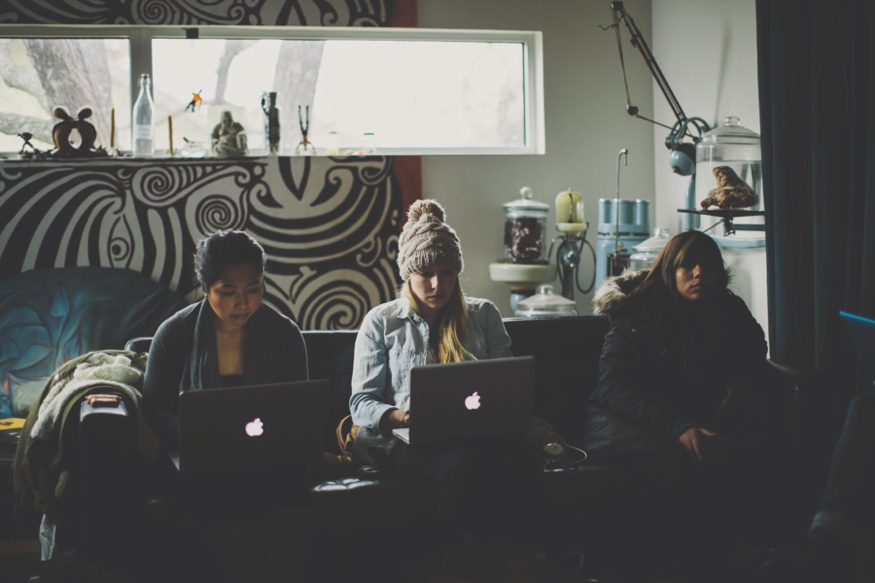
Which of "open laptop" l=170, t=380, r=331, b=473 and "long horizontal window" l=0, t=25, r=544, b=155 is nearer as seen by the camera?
"open laptop" l=170, t=380, r=331, b=473

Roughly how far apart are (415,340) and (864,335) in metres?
1.19

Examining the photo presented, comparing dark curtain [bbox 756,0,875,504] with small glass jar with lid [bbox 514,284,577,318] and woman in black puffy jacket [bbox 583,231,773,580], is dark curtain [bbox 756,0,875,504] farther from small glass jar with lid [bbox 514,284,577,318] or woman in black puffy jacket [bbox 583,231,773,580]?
small glass jar with lid [bbox 514,284,577,318]

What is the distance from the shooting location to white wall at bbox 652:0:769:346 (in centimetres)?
317

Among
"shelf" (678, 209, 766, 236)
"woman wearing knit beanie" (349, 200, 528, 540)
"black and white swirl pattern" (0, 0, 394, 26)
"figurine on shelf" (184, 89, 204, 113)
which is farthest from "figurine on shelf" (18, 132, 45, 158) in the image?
"shelf" (678, 209, 766, 236)

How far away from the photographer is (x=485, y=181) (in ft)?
12.8

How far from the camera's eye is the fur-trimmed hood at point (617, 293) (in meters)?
2.62

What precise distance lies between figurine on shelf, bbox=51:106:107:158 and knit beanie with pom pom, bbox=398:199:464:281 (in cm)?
167

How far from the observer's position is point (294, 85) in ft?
12.7

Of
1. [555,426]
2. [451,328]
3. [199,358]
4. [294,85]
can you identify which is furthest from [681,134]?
[199,358]

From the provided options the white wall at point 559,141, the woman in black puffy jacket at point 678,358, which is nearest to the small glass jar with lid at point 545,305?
the white wall at point 559,141

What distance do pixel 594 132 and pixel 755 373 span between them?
5.87 feet

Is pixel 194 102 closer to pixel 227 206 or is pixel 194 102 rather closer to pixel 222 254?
pixel 227 206

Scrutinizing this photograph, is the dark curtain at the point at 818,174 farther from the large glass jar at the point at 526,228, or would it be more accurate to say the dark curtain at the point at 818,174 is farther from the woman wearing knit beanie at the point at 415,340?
the large glass jar at the point at 526,228

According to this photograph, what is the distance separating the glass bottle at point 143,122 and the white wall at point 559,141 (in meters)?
1.19
